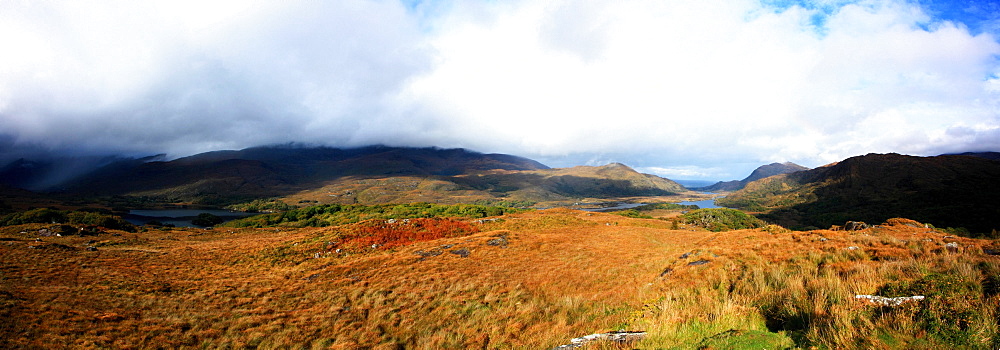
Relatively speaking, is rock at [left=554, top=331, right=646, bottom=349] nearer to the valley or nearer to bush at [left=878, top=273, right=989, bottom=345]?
the valley

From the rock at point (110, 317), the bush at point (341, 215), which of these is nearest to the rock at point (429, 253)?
the rock at point (110, 317)

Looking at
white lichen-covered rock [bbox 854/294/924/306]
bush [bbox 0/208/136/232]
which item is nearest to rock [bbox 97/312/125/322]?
white lichen-covered rock [bbox 854/294/924/306]

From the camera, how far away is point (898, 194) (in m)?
126

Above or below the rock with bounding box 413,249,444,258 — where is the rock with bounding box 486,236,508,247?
above

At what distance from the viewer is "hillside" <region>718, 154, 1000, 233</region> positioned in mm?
87562

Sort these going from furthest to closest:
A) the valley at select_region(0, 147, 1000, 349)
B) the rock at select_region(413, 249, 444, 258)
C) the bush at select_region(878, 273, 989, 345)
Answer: the rock at select_region(413, 249, 444, 258) → the valley at select_region(0, 147, 1000, 349) → the bush at select_region(878, 273, 989, 345)

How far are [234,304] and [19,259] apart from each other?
10.9 metres

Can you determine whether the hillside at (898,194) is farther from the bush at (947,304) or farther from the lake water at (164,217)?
the lake water at (164,217)

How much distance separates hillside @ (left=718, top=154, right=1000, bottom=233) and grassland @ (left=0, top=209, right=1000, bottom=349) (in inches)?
4385

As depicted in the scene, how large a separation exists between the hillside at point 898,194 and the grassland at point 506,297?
365 ft

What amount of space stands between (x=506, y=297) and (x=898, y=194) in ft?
622

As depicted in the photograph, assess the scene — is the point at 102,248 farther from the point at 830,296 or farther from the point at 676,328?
the point at 830,296

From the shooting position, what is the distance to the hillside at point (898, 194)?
87.6 metres

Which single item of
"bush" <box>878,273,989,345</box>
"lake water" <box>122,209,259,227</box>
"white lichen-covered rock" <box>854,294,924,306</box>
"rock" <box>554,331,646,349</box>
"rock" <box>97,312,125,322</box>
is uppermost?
"bush" <box>878,273,989,345</box>
